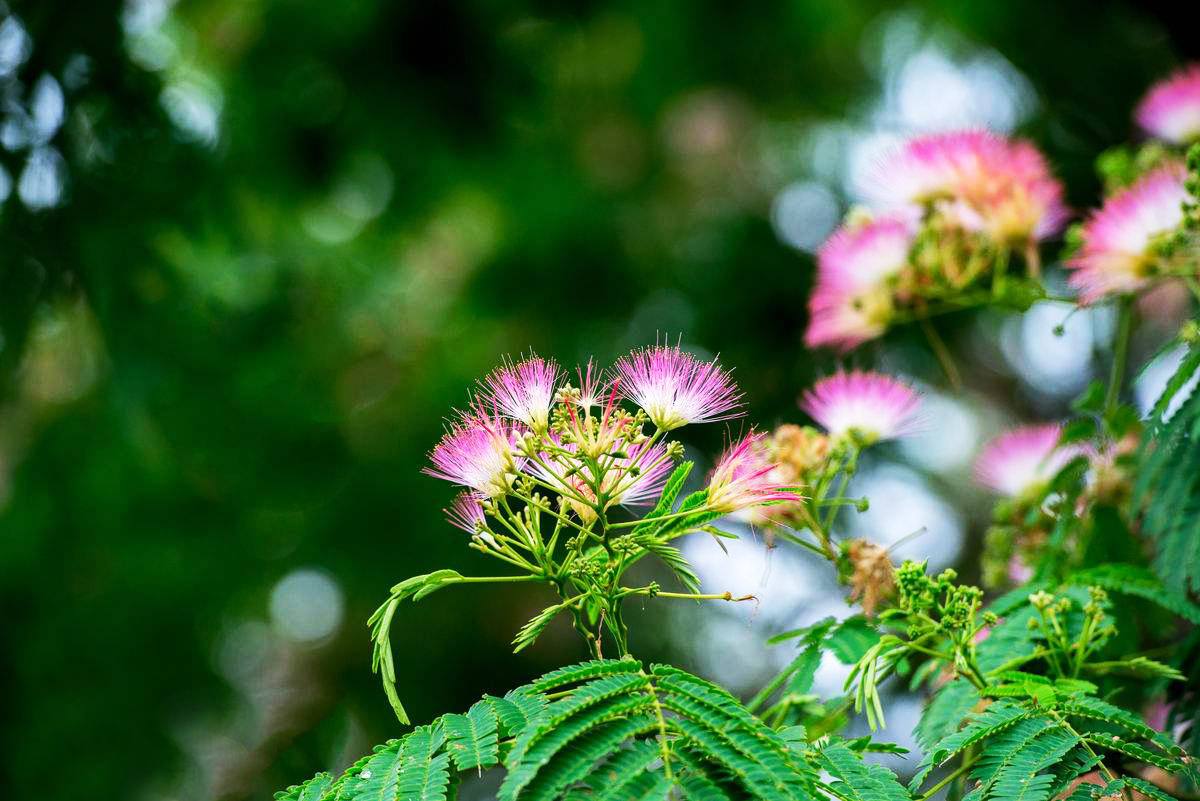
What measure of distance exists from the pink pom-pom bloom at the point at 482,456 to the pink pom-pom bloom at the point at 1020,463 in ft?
4.98

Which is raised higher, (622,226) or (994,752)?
(622,226)

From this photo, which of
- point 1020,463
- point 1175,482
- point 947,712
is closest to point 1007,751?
point 947,712

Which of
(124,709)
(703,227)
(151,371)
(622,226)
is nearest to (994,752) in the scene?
(151,371)

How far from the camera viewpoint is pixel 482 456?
1527mm

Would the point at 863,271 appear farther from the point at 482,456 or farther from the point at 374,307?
the point at 374,307

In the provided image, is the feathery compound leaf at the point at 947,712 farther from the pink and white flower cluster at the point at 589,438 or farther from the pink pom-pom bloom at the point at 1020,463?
the pink pom-pom bloom at the point at 1020,463

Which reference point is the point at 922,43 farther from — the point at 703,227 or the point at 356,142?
A: the point at 356,142

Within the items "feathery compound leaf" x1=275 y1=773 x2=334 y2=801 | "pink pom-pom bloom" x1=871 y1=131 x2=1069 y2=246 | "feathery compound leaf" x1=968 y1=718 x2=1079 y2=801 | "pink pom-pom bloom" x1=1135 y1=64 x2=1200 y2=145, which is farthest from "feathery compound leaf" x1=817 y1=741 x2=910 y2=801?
"pink pom-pom bloom" x1=1135 y1=64 x2=1200 y2=145

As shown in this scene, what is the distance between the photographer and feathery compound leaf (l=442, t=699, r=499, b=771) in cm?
140

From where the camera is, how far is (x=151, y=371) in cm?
452

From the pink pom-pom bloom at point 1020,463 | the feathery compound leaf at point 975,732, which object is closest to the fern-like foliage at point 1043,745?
the feathery compound leaf at point 975,732

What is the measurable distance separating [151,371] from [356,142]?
8.46 ft

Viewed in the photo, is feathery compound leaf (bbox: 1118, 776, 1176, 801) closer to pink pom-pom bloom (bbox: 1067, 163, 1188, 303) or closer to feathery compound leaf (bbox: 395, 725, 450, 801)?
feathery compound leaf (bbox: 395, 725, 450, 801)

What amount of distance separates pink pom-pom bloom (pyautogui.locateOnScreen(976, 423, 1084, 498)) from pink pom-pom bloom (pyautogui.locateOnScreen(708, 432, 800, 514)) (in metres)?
1.18
